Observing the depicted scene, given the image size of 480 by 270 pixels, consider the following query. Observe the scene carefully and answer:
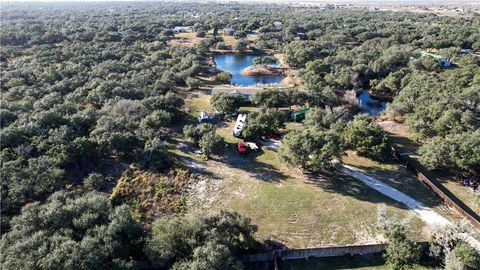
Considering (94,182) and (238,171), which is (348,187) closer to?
(238,171)

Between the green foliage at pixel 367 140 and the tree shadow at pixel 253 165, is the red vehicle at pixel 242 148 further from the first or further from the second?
the green foliage at pixel 367 140

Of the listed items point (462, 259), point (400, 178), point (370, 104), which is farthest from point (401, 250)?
→ point (370, 104)

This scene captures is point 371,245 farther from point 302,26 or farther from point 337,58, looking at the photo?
point 302,26

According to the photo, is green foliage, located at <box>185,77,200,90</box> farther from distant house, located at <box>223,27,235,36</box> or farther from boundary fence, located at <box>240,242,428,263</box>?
distant house, located at <box>223,27,235,36</box>

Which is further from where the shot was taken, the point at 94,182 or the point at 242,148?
the point at 242,148

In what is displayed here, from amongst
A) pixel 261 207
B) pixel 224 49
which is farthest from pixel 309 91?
pixel 224 49

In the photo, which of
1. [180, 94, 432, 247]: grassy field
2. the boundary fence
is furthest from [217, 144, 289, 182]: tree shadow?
the boundary fence

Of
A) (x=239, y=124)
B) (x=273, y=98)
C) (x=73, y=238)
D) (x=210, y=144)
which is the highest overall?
(x=273, y=98)
